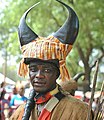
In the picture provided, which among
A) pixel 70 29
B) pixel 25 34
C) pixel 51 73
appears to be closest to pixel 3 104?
pixel 25 34

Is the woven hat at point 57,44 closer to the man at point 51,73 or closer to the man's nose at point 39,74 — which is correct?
the man at point 51,73

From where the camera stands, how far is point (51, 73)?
3426 millimetres

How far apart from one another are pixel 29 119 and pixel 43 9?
40.3ft

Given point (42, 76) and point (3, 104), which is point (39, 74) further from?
point (3, 104)

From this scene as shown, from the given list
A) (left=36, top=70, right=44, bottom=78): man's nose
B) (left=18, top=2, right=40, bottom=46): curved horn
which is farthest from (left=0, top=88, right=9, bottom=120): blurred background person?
(left=36, top=70, right=44, bottom=78): man's nose

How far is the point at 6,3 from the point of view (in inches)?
640

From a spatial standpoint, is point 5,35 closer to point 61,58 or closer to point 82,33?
point 82,33

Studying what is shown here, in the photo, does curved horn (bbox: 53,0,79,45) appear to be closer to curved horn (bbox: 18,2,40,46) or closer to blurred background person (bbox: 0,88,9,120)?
curved horn (bbox: 18,2,40,46)

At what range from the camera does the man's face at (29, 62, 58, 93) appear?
11.1 feet

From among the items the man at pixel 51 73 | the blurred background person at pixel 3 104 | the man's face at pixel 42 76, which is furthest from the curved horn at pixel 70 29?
the blurred background person at pixel 3 104

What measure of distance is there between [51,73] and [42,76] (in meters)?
0.08

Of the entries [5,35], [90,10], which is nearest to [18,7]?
[90,10]

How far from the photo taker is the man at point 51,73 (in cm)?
339

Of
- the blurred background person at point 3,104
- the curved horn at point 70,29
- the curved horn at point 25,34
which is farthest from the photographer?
the blurred background person at point 3,104
